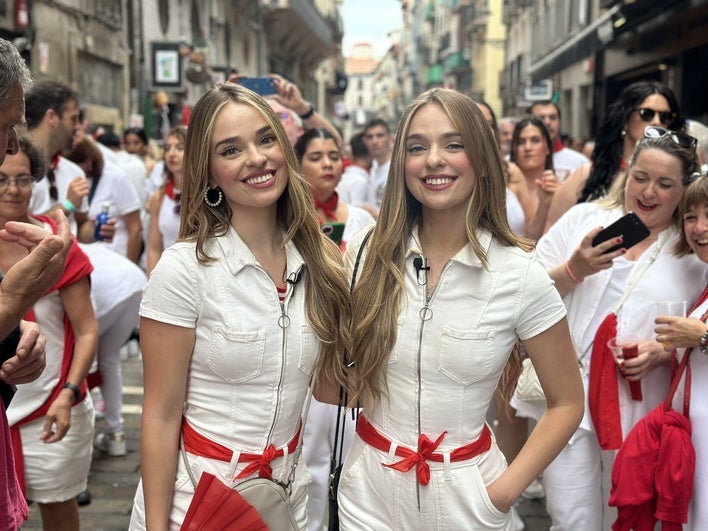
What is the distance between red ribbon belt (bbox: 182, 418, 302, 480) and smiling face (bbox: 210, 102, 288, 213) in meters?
0.73

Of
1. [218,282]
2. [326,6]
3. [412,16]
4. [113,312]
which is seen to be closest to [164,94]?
[113,312]

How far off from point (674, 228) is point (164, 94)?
18.9 meters

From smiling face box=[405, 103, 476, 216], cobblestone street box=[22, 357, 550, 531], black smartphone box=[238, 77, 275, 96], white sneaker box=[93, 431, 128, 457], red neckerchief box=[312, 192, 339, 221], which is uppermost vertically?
black smartphone box=[238, 77, 275, 96]

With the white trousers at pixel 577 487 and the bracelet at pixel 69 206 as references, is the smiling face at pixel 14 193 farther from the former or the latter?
the white trousers at pixel 577 487

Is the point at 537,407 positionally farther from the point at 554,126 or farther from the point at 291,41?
the point at 291,41

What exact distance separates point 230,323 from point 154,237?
4.01 meters

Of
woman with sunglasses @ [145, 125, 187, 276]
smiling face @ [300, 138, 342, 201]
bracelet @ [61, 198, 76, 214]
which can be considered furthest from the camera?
woman with sunglasses @ [145, 125, 187, 276]

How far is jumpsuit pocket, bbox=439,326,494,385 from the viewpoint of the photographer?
2.59 m

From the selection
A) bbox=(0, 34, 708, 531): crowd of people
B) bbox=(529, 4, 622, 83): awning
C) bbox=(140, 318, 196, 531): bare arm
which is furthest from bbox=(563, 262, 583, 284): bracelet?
bbox=(529, 4, 622, 83): awning

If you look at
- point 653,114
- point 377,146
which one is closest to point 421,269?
point 653,114

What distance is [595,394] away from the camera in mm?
3725

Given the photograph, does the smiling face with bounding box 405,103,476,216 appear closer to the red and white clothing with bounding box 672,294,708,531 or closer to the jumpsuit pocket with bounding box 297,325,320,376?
the jumpsuit pocket with bounding box 297,325,320,376

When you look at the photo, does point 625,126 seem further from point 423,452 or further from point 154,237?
point 154,237

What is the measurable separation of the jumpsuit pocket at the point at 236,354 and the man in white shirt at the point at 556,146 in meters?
5.21
